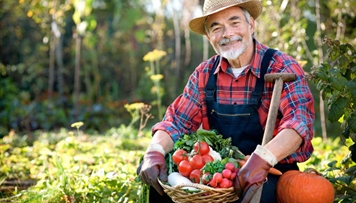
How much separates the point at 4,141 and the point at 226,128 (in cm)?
372

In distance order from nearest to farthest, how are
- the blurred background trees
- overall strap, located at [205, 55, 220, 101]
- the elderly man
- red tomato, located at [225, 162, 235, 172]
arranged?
1. red tomato, located at [225, 162, 235, 172]
2. the elderly man
3. overall strap, located at [205, 55, 220, 101]
4. the blurred background trees

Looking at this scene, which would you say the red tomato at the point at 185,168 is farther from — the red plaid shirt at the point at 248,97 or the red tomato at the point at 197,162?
the red plaid shirt at the point at 248,97

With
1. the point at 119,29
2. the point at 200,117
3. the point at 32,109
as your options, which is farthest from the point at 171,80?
the point at 200,117

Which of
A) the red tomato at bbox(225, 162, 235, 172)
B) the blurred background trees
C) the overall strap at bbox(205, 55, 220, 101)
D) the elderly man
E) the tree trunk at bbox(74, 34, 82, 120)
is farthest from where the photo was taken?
the blurred background trees

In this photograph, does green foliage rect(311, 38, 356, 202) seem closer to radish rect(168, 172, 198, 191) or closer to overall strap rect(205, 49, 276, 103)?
overall strap rect(205, 49, 276, 103)

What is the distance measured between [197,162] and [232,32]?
0.88 metres

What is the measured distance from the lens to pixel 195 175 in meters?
2.51

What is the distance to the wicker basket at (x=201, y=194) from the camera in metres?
2.36

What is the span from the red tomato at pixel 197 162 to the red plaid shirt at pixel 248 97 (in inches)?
18.7

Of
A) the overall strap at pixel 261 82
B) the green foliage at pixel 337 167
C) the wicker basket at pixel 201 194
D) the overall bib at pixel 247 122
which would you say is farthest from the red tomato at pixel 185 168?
the green foliage at pixel 337 167

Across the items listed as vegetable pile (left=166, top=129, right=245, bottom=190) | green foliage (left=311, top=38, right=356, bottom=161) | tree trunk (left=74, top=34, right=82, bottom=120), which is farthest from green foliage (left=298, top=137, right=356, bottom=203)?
tree trunk (left=74, top=34, right=82, bottom=120)

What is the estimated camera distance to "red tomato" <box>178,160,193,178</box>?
2.56 metres

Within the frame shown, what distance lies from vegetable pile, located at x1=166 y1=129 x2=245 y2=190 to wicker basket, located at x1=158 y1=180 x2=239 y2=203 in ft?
0.13

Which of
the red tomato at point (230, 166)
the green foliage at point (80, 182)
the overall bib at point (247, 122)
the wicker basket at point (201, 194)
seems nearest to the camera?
the wicker basket at point (201, 194)
